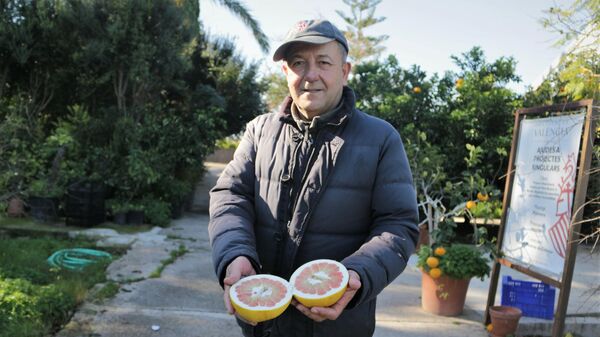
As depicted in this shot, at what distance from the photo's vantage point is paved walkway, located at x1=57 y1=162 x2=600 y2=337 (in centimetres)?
394

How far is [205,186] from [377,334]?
1275 centimetres

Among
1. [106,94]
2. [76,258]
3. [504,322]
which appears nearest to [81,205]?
[76,258]

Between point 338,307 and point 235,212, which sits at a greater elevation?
point 235,212

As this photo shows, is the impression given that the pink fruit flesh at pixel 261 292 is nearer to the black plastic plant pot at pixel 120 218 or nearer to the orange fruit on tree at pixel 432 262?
the orange fruit on tree at pixel 432 262

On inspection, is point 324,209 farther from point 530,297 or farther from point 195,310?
point 530,297

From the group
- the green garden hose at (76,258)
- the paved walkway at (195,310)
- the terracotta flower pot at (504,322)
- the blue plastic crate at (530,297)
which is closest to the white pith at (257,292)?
the paved walkway at (195,310)

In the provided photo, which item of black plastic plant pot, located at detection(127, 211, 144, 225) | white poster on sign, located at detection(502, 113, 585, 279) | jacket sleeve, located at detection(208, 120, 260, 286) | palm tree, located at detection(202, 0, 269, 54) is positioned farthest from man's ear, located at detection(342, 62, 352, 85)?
palm tree, located at detection(202, 0, 269, 54)

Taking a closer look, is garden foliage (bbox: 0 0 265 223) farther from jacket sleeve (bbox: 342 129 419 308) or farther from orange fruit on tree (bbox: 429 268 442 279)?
jacket sleeve (bbox: 342 129 419 308)

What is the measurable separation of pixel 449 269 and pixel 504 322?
632 millimetres

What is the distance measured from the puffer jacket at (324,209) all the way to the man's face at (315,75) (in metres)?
0.08

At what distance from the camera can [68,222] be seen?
817 cm

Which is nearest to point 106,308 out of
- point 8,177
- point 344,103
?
point 8,177

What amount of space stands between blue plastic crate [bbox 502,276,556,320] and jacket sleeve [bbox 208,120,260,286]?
10.9 feet

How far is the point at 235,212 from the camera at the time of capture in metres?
1.84
